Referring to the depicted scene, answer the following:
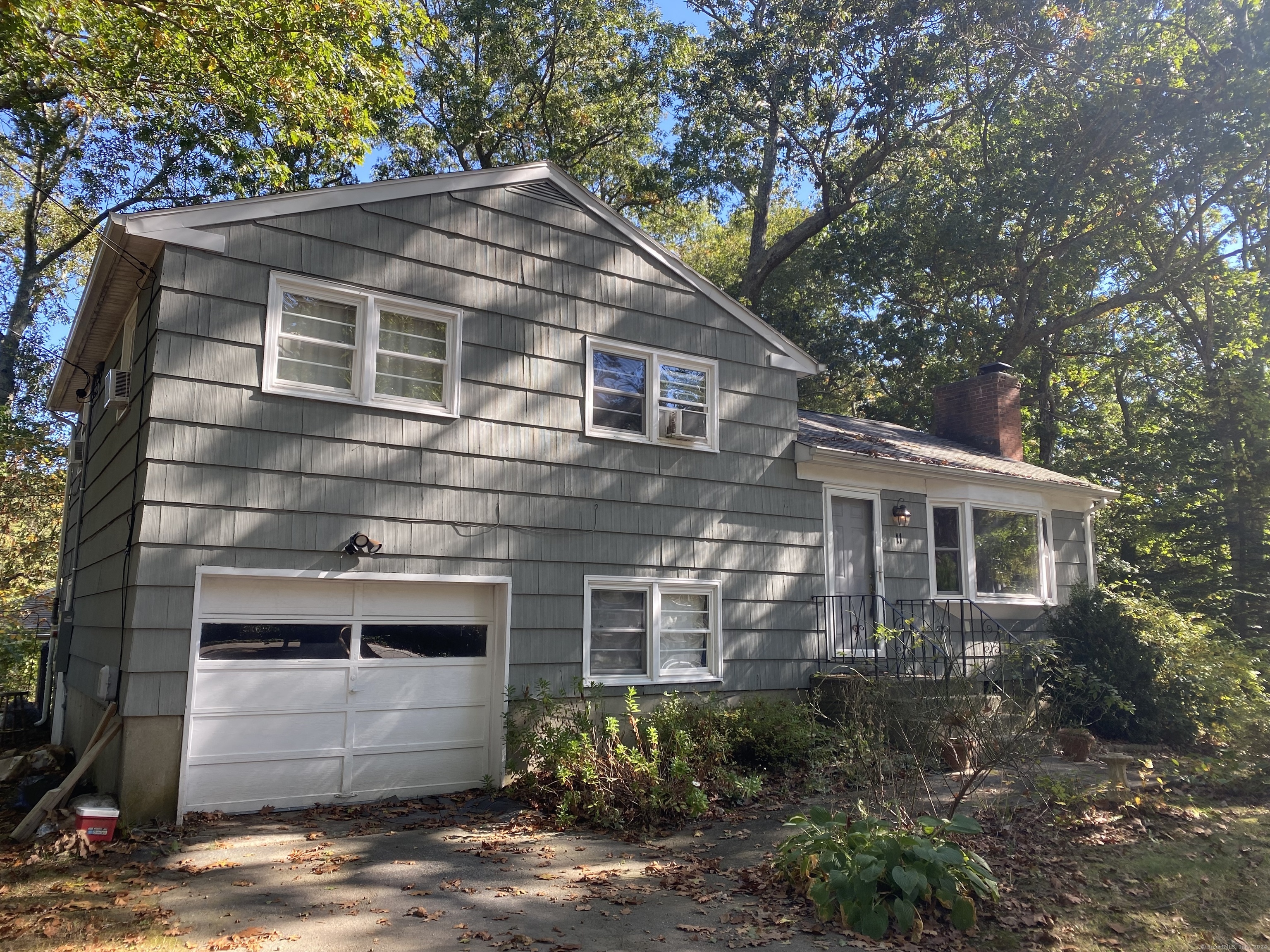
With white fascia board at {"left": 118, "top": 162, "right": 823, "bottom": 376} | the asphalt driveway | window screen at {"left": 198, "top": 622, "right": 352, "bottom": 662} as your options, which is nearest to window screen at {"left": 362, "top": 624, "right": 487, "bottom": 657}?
window screen at {"left": 198, "top": 622, "right": 352, "bottom": 662}

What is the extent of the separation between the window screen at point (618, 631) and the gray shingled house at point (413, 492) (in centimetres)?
3

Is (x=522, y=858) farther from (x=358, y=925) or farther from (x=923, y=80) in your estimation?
(x=923, y=80)

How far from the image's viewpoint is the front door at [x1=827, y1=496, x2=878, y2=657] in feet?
39.0

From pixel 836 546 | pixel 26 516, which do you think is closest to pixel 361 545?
pixel 836 546

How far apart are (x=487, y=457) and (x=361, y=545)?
1.60 metres

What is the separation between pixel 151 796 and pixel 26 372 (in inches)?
774

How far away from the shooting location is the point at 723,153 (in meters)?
23.6

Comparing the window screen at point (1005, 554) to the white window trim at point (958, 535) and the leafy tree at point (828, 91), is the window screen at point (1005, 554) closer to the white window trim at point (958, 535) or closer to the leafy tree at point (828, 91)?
the white window trim at point (958, 535)

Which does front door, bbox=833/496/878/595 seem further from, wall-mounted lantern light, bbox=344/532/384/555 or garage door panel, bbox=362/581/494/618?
wall-mounted lantern light, bbox=344/532/384/555

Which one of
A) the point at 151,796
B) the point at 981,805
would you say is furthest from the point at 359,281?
the point at 981,805

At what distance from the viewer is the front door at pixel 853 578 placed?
11875mm

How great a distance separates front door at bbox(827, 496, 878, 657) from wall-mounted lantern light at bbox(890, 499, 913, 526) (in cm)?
34

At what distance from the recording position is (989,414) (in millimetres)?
17031

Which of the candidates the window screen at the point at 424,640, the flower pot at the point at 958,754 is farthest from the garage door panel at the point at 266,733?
the flower pot at the point at 958,754
